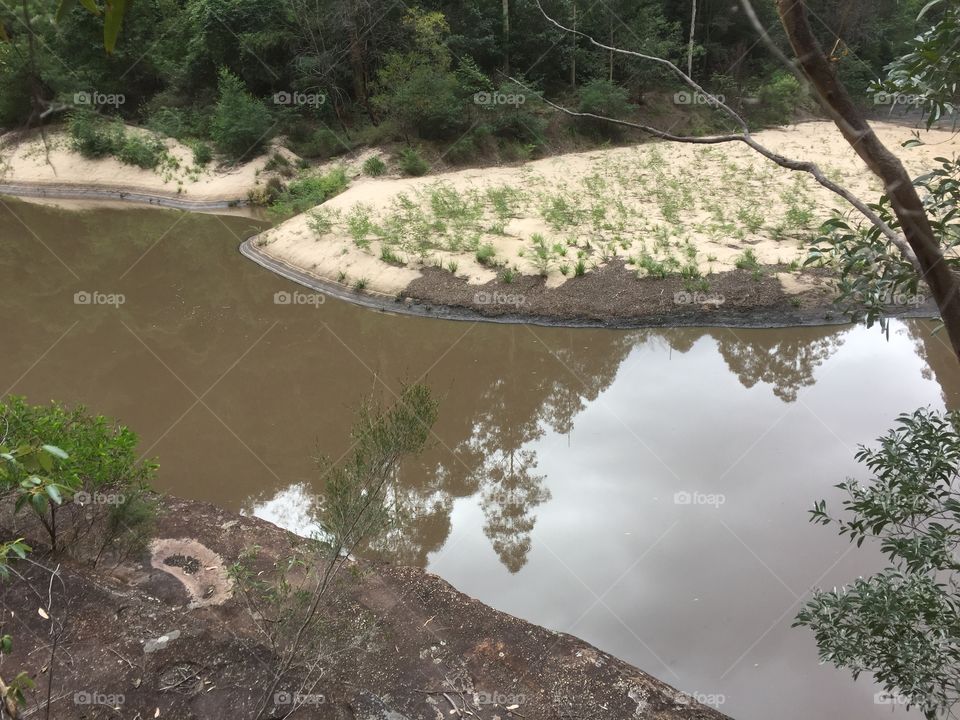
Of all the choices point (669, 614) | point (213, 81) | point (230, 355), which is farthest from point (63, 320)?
point (213, 81)

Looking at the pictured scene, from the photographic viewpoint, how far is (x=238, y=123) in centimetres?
1808

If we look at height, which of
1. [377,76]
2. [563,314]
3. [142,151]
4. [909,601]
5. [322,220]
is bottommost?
[142,151]

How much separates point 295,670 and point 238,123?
655 inches

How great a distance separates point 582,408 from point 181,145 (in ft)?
50.8

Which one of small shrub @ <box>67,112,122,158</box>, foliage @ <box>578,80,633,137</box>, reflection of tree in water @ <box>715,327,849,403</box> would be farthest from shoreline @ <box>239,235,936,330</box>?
small shrub @ <box>67,112,122,158</box>

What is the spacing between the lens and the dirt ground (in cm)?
394

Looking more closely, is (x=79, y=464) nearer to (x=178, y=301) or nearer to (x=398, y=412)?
(x=398, y=412)

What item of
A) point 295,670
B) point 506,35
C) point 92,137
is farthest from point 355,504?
point 506,35

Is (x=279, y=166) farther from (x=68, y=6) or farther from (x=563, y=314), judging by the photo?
(x=68, y=6)

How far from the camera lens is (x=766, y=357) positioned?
30.5ft

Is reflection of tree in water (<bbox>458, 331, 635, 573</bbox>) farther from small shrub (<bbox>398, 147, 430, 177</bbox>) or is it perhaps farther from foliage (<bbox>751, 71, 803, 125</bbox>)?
foliage (<bbox>751, 71, 803, 125</bbox>)

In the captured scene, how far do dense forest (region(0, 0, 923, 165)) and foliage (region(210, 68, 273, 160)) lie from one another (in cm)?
4

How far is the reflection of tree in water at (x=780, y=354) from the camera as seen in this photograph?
8.63 metres

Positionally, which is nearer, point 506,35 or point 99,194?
point 99,194
